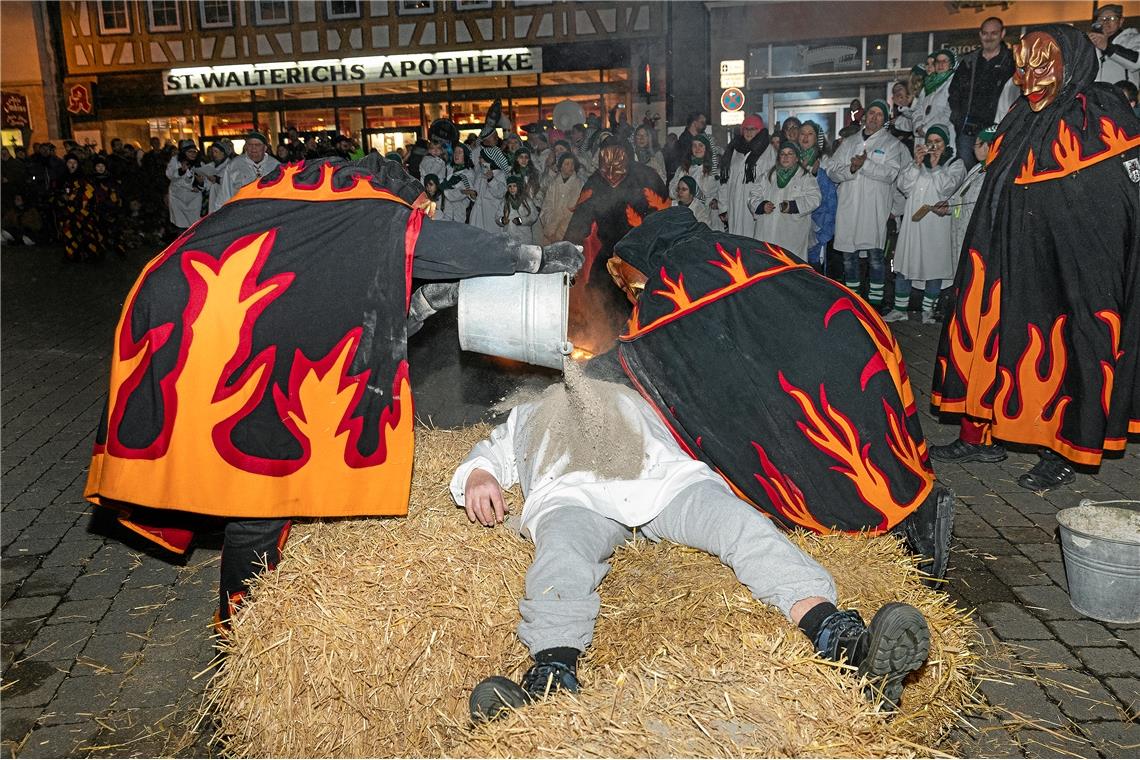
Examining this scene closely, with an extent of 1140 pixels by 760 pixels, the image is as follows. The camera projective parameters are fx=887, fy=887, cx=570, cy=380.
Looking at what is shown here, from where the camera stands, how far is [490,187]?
13125 mm

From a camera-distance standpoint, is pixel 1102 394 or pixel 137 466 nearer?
pixel 137 466

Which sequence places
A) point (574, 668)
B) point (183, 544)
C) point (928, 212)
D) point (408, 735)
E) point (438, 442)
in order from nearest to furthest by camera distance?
1. point (574, 668)
2. point (408, 735)
3. point (183, 544)
4. point (438, 442)
5. point (928, 212)

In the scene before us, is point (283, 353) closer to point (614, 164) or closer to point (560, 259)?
point (560, 259)

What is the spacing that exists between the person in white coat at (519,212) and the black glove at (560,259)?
9178 millimetres

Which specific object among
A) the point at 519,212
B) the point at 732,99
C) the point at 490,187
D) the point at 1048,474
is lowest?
the point at 1048,474

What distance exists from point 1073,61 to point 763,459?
2.91 meters

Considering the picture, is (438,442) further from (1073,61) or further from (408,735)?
(1073,61)

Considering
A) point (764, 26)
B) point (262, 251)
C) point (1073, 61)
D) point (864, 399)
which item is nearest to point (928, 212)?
point (1073, 61)

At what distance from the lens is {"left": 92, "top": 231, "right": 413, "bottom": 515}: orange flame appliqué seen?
2914 mm

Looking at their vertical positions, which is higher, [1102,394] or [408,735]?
[1102,394]

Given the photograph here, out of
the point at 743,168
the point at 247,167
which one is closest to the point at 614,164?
the point at 743,168

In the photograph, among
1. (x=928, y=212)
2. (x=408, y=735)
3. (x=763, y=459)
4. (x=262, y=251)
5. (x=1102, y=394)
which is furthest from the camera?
(x=928, y=212)

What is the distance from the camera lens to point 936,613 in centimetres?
274

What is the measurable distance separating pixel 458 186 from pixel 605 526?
10.9 meters
